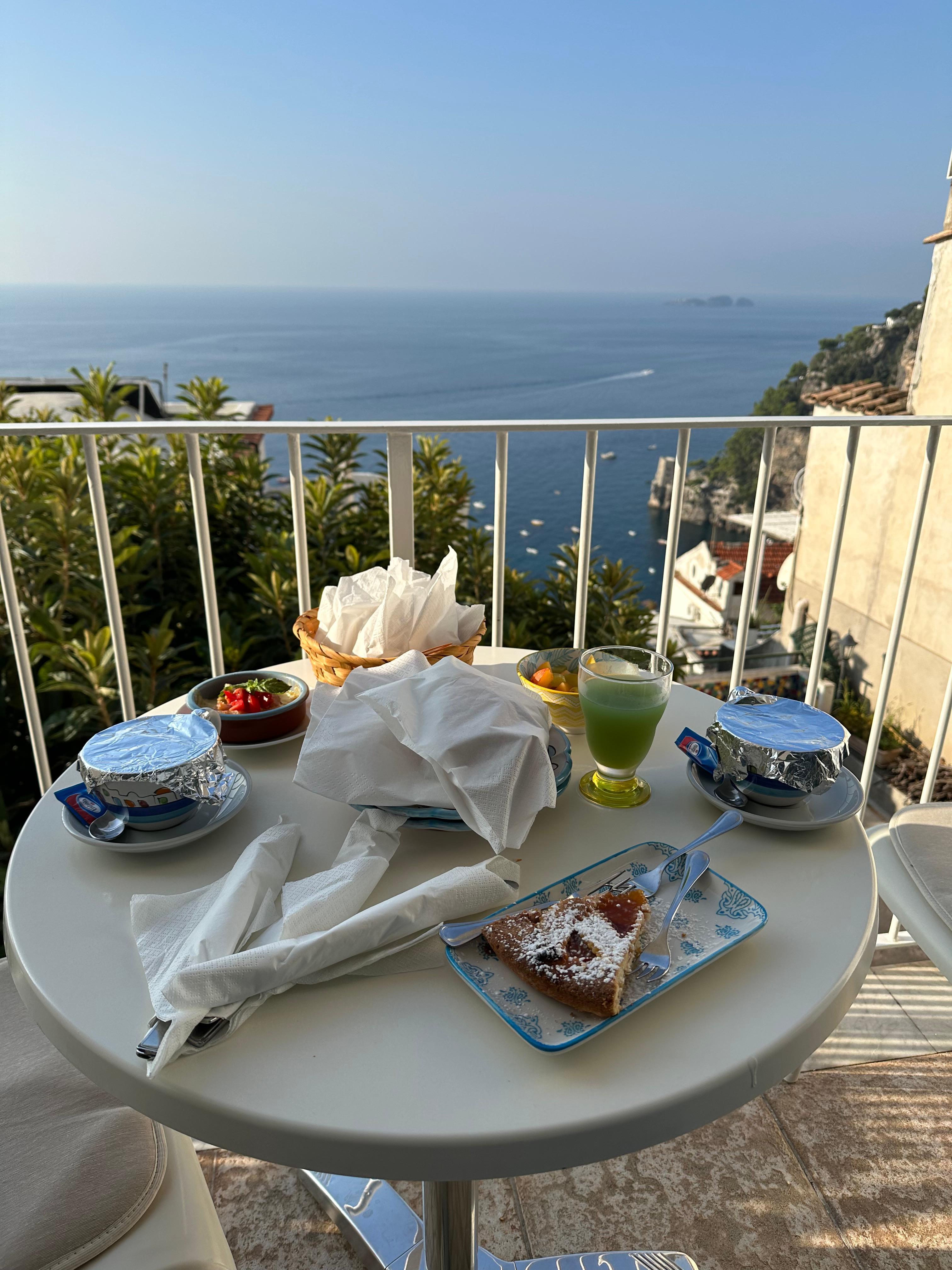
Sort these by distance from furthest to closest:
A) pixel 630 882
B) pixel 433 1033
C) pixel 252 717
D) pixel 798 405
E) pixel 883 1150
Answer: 1. pixel 798 405
2. pixel 883 1150
3. pixel 252 717
4. pixel 630 882
5. pixel 433 1033

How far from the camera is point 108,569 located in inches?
71.7

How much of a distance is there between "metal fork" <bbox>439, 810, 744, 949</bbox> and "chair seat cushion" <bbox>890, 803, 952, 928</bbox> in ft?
2.15

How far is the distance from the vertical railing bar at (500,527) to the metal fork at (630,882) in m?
1.05

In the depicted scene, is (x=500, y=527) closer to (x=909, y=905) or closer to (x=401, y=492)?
(x=401, y=492)

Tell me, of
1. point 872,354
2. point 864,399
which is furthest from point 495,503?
point 872,354

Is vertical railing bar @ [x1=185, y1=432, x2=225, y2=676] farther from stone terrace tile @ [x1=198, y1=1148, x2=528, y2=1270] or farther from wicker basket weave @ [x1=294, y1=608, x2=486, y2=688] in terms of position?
stone terrace tile @ [x1=198, y1=1148, x2=528, y2=1270]

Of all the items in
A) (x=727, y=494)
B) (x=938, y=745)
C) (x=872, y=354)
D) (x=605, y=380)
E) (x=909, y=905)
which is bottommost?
(x=727, y=494)

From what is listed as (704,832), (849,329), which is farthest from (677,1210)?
(849,329)

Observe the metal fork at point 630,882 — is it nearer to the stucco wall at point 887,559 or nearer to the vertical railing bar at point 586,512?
the vertical railing bar at point 586,512

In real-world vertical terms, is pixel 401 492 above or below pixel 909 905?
above

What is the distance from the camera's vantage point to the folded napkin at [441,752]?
823mm

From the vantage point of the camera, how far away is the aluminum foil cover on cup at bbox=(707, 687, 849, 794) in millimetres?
898

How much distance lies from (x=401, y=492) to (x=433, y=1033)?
4.71ft

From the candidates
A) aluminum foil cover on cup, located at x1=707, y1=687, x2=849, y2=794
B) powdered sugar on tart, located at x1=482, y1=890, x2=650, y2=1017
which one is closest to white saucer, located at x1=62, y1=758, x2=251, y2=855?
powdered sugar on tart, located at x1=482, y1=890, x2=650, y2=1017
